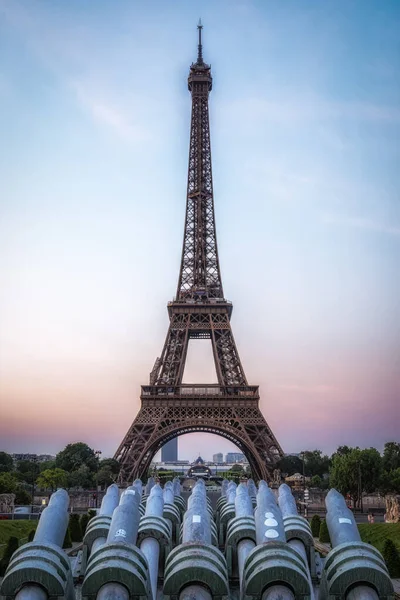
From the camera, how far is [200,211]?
74.6m

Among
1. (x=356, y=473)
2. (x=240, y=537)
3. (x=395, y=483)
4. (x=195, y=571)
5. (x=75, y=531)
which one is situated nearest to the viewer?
(x=195, y=571)

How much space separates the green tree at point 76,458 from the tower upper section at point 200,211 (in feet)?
97.4

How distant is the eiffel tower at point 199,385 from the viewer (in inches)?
2395

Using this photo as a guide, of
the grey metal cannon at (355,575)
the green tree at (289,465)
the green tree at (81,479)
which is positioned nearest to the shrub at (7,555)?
the grey metal cannon at (355,575)

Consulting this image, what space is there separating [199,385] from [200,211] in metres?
21.8

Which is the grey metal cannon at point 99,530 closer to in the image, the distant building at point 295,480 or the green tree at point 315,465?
the distant building at point 295,480

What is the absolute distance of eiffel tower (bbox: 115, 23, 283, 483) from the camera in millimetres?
60844

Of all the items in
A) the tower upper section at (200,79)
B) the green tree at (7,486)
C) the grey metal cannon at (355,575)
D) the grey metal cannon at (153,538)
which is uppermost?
the tower upper section at (200,79)

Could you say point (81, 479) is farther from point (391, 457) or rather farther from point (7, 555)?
point (7, 555)

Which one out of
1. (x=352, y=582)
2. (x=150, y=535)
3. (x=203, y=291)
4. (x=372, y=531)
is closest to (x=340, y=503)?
(x=352, y=582)

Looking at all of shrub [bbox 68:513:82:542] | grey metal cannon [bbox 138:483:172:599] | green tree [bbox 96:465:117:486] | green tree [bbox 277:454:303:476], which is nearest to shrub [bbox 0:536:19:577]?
grey metal cannon [bbox 138:483:172:599]

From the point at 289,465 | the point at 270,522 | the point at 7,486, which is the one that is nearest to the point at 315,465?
the point at 289,465

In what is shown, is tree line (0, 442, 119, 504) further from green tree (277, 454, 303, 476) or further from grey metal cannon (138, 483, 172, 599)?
grey metal cannon (138, 483, 172, 599)

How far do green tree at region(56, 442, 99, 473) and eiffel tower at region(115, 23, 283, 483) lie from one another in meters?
23.5
